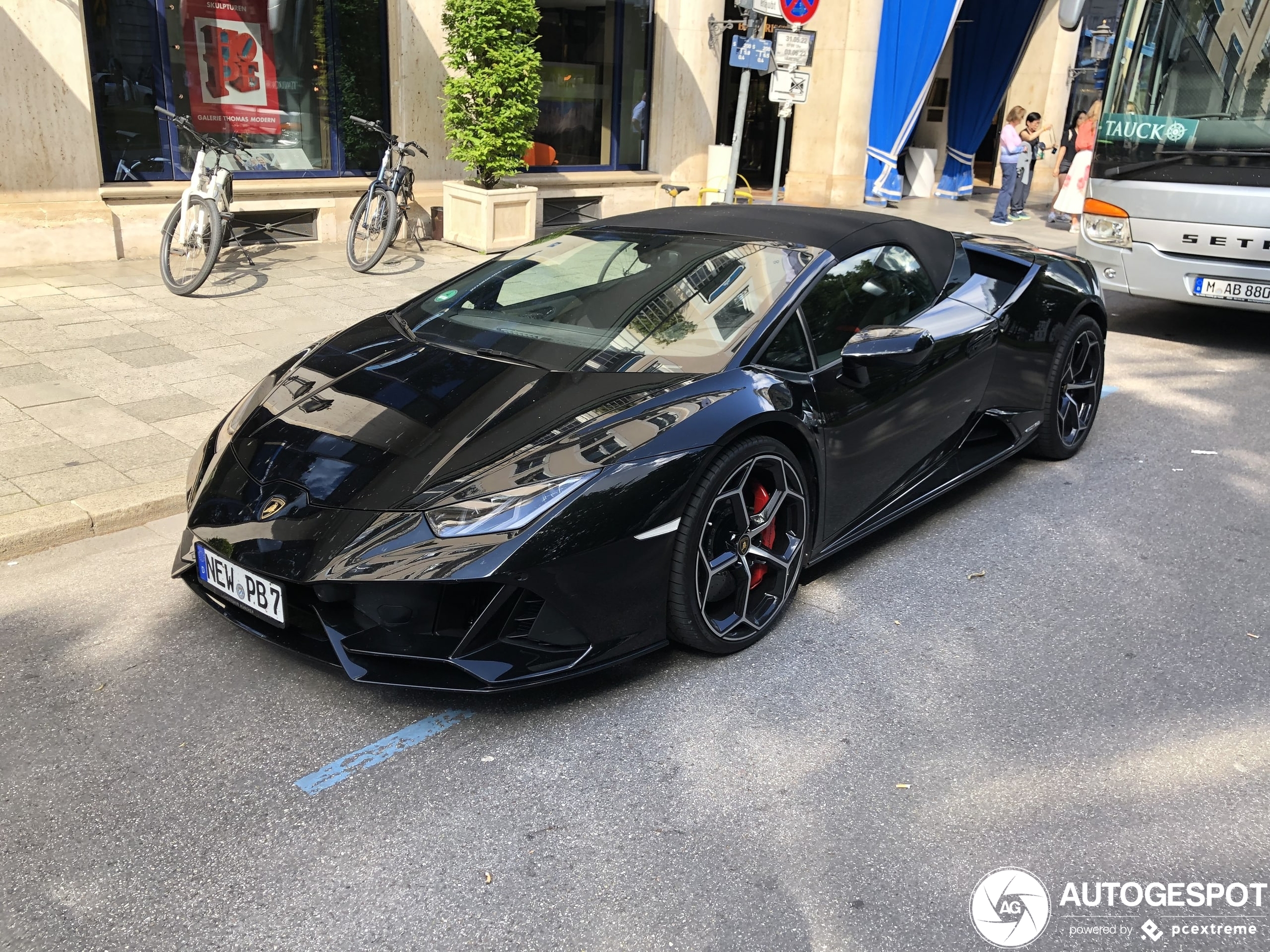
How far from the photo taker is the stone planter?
35.9ft

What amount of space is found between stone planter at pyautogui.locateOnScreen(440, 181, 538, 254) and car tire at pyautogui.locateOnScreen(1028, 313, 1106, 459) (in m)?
6.70

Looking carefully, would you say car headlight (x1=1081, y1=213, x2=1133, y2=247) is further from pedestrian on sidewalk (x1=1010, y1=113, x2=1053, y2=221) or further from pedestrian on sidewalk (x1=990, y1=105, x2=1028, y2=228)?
pedestrian on sidewalk (x1=1010, y1=113, x2=1053, y2=221)

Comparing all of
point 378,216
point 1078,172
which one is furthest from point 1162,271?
point 1078,172

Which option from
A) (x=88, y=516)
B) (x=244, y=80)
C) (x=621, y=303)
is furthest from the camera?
(x=244, y=80)

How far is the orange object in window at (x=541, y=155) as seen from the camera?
43.0 feet

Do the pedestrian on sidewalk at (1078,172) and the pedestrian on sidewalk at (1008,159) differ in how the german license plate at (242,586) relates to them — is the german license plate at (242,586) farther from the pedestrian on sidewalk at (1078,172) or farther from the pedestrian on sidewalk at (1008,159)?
the pedestrian on sidewalk at (1008,159)

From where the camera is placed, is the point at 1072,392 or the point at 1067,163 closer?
the point at 1072,392

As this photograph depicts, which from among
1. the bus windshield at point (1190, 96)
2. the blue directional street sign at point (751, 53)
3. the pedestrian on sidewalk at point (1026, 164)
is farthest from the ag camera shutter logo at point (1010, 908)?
the pedestrian on sidewalk at point (1026, 164)

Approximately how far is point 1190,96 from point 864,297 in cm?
580

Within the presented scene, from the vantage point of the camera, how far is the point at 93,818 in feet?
8.90

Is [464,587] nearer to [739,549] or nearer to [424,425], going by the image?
[424,425]

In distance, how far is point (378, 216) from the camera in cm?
983

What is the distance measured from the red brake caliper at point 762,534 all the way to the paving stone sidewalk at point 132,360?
269 centimetres

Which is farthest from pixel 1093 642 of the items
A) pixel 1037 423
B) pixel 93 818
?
pixel 93 818
